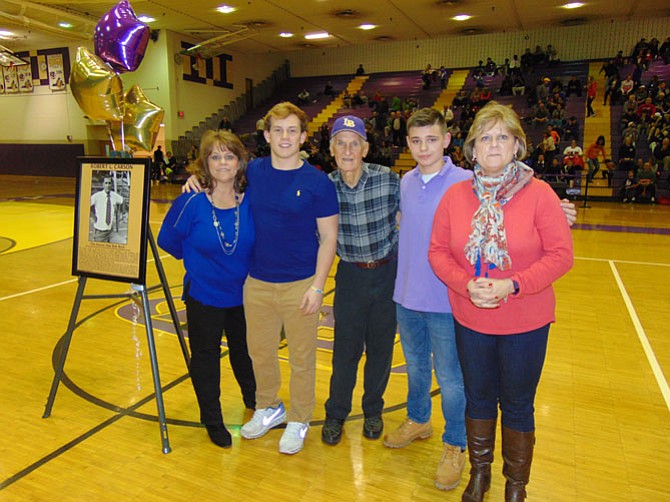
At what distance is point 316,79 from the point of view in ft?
87.7

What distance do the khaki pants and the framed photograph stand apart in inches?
27.9

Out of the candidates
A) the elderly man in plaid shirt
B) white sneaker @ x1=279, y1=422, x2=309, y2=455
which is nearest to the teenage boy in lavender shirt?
the elderly man in plaid shirt

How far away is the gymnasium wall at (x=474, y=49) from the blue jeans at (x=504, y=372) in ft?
75.0

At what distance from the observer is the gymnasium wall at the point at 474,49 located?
69.6ft

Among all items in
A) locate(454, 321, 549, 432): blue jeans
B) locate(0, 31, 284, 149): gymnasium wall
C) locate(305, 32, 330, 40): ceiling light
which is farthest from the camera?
locate(305, 32, 330, 40): ceiling light

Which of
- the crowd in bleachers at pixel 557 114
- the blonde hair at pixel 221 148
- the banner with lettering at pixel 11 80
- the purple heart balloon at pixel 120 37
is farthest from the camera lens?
the banner with lettering at pixel 11 80

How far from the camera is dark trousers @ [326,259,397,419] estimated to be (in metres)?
2.78

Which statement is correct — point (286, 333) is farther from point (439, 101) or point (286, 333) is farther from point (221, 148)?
point (439, 101)

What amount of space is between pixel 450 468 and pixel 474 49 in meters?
23.9

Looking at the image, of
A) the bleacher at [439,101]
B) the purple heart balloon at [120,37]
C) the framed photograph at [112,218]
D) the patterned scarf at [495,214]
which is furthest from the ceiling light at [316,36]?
the patterned scarf at [495,214]

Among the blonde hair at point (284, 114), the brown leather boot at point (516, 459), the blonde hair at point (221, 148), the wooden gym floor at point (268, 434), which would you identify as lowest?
the wooden gym floor at point (268, 434)

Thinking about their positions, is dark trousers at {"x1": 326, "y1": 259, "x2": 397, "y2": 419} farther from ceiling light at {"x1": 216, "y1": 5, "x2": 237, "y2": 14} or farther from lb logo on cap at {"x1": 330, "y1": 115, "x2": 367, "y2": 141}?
ceiling light at {"x1": 216, "y1": 5, "x2": 237, "y2": 14}

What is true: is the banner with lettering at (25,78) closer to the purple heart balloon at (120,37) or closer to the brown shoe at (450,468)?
the purple heart balloon at (120,37)

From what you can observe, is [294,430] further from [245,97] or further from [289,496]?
[245,97]
